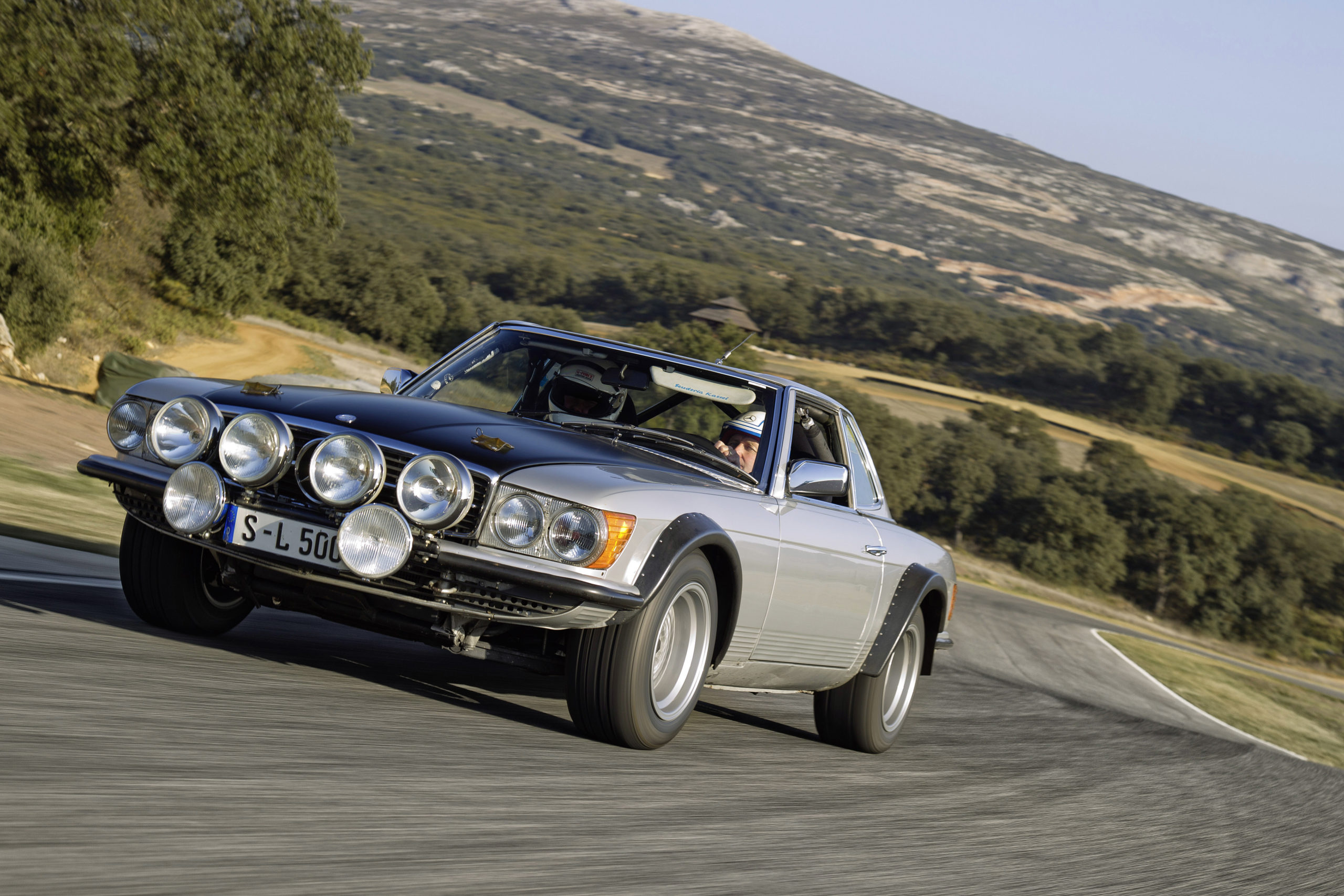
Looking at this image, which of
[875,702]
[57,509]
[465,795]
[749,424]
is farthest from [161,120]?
[465,795]

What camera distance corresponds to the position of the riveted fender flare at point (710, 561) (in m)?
4.57

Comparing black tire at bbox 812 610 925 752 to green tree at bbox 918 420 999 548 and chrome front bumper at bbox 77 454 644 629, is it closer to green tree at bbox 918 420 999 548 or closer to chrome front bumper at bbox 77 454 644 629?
chrome front bumper at bbox 77 454 644 629

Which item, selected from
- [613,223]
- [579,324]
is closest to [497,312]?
[579,324]

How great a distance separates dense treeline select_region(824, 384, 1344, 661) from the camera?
6125cm

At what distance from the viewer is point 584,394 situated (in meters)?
6.15

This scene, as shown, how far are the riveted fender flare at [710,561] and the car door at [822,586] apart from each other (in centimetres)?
29

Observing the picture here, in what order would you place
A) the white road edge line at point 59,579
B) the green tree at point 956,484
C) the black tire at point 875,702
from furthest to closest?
the green tree at point 956,484, the black tire at point 875,702, the white road edge line at point 59,579

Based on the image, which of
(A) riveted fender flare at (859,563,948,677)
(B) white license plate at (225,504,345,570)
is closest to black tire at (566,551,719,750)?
(B) white license plate at (225,504,345,570)

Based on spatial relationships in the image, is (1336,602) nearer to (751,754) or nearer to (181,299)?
(181,299)

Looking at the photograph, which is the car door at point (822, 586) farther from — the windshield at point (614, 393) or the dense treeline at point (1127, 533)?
the dense treeline at point (1127, 533)

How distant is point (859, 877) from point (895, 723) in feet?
10.7

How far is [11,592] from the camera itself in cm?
589

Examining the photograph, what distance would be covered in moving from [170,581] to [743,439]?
7.96 ft

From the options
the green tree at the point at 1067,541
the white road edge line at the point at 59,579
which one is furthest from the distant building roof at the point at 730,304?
the white road edge line at the point at 59,579
